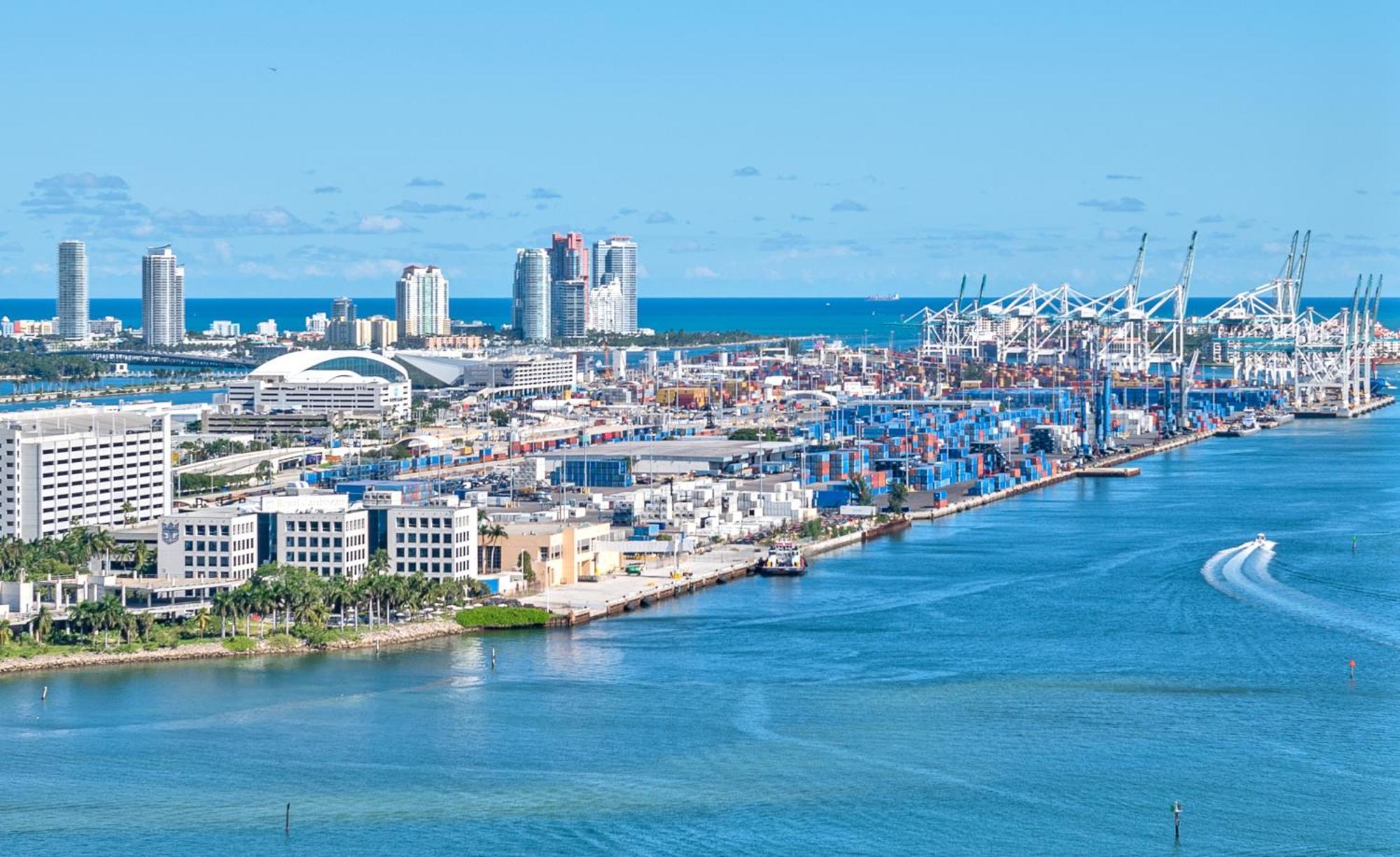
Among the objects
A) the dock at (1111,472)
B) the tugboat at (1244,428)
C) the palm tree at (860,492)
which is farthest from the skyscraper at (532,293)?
the palm tree at (860,492)

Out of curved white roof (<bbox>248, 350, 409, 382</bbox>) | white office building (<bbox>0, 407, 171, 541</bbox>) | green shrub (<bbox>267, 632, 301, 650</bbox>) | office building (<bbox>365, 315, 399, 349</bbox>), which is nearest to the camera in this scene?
green shrub (<bbox>267, 632, 301, 650</bbox>)

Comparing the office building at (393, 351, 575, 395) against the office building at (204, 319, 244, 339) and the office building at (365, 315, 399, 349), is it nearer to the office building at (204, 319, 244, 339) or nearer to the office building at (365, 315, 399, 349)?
the office building at (365, 315, 399, 349)

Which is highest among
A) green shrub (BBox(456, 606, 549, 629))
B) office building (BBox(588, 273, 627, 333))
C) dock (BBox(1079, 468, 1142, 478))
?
office building (BBox(588, 273, 627, 333))

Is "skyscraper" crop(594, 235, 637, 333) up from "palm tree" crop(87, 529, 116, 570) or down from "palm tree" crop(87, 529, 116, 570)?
up

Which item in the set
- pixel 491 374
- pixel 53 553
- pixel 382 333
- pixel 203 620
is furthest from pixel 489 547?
pixel 382 333

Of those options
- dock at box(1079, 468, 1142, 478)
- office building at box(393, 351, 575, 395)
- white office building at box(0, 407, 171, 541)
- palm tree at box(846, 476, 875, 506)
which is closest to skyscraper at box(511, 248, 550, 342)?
office building at box(393, 351, 575, 395)

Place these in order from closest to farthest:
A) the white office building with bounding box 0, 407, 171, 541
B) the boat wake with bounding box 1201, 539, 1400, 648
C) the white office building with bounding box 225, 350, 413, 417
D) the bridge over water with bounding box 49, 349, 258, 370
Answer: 1. the boat wake with bounding box 1201, 539, 1400, 648
2. the white office building with bounding box 0, 407, 171, 541
3. the white office building with bounding box 225, 350, 413, 417
4. the bridge over water with bounding box 49, 349, 258, 370

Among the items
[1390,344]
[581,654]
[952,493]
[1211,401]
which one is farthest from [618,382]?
[581,654]

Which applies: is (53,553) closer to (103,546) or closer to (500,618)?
(103,546)
